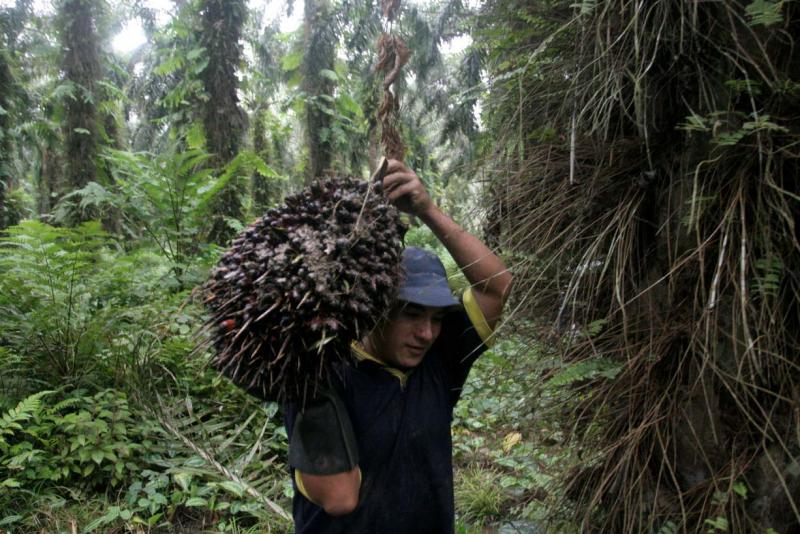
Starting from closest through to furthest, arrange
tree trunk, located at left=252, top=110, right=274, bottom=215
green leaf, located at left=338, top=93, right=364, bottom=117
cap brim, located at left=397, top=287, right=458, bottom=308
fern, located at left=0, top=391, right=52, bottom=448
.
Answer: cap brim, located at left=397, top=287, right=458, bottom=308 → fern, located at left=0, top=391, right=52, bottom=448 → tree trunk, located at left=252, top=110, right=274, bottom=215 → green leaf, located at left=338, top=93, right=364, bottom=117

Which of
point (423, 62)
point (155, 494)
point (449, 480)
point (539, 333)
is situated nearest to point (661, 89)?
point (539, 333)

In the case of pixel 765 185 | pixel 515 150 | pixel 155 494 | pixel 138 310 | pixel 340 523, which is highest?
pixel 515 150

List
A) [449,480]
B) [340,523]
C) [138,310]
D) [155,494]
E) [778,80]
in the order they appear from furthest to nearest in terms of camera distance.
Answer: [138,310]
[155,494]
[449,480]
[340,523]
[778,80]

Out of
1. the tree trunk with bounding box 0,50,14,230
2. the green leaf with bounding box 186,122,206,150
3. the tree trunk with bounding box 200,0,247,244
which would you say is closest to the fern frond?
the tree trunk with bounding box 200,0,247,244

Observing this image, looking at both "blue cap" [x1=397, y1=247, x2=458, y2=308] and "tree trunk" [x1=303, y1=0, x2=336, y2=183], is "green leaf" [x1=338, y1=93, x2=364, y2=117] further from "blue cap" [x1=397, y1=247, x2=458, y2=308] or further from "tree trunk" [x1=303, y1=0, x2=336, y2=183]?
"blue cap" [x1=397, y1=247, x2=458, y2=308]

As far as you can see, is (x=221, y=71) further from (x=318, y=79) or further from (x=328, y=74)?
(x=318, y=79)

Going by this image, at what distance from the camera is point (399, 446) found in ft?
5.88

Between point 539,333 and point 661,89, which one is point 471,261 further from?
point 661,89

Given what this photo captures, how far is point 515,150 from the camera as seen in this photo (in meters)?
1.59

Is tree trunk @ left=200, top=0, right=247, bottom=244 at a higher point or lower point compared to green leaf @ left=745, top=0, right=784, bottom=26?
higher

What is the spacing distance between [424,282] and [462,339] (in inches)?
12.5

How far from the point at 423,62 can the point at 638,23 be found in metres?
8.26

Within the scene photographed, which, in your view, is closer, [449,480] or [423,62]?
[449,480]

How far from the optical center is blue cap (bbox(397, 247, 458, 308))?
5.43 feet
